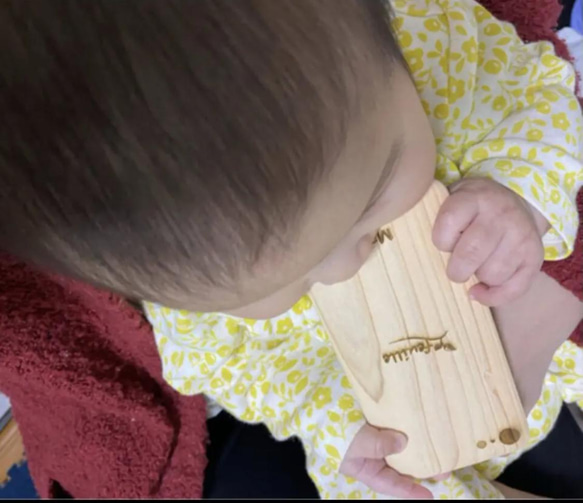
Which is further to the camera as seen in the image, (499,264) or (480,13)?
(480,13)

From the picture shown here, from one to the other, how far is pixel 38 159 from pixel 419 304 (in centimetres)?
33

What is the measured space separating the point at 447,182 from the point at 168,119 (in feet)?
1.17

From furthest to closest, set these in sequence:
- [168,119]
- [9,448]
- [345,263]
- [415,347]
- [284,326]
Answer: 1. [9,448]
2. [284,326]
3. [415,347]
4. [345,263]
5. [168,119]

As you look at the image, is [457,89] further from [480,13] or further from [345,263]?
[345,263]

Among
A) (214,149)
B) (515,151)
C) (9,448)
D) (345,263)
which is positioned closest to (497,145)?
(515,151)

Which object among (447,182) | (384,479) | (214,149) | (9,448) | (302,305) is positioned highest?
(214,149)

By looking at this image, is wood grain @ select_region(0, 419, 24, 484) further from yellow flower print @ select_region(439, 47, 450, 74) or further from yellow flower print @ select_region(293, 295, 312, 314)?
yellow flower print @ select_region(439, 47, 450, 74)

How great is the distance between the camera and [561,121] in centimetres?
59

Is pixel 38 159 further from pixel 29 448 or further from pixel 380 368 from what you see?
pixel 29 448

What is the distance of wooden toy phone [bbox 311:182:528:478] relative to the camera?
522 mm

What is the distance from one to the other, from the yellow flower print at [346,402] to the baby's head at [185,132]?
1.02 feet

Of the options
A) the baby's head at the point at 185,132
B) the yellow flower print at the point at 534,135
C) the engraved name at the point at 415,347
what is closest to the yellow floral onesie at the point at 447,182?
the yellow flower print at the point at 534,135

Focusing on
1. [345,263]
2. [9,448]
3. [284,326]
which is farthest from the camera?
[9,448]

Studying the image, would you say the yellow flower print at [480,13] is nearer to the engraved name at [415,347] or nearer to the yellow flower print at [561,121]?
the yellow flower print at [561,121]
